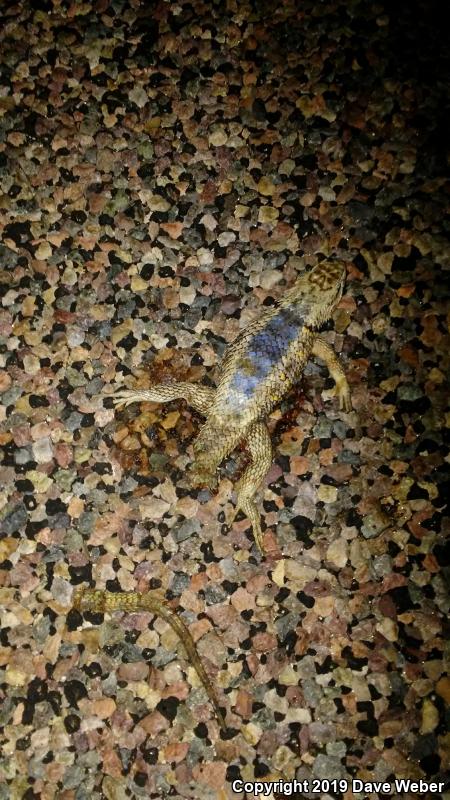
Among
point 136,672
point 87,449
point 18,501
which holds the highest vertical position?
point 87,449

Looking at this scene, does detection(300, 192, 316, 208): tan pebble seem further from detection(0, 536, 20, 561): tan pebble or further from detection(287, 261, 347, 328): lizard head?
detection(0, 536, 20, 561): tan pebble

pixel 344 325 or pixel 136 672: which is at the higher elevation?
pixel 344 325

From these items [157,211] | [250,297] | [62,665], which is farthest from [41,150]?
[62,665]

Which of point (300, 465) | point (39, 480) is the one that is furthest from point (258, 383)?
point (39, 480)

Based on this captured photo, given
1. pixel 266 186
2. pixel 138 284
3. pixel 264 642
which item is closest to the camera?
pixel 264 642

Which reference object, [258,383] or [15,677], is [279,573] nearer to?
[258,383]

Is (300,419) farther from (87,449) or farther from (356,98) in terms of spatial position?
(356,98)

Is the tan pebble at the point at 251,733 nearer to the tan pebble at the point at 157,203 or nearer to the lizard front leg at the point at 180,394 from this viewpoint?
the lizard front leg at the point at 180,394
